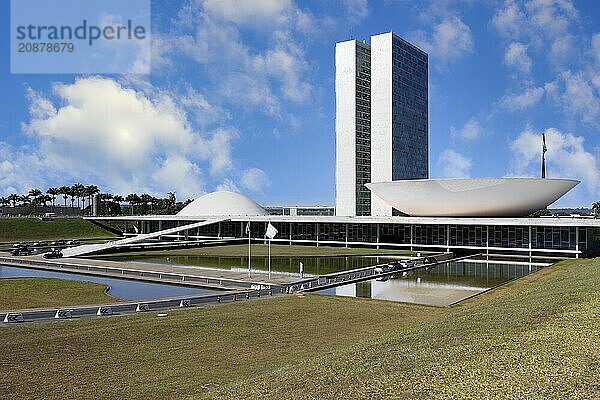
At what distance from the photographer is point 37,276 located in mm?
32375

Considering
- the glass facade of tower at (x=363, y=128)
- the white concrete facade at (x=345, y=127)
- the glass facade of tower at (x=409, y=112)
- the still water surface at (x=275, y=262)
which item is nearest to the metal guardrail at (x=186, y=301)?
the still water surface at (x=275, y=262)

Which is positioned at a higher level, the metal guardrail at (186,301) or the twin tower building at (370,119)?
the twin tower building at (370,119)

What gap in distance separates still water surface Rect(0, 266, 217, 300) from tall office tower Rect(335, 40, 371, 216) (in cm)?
4334

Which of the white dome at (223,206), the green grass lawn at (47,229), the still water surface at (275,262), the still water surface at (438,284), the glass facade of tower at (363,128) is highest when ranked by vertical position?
the glass facade of tower at (363,128)

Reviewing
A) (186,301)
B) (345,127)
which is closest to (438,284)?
(186,301)

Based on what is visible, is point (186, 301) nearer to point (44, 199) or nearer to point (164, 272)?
point (164, 272)

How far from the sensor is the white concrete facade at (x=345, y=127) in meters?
71.0

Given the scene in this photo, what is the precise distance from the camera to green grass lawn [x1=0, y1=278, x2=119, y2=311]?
2264 centimetres

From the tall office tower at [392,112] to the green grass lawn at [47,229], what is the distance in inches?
1510

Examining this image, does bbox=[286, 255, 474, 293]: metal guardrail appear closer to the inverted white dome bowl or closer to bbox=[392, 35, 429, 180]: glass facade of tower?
the inverted white dome bowl

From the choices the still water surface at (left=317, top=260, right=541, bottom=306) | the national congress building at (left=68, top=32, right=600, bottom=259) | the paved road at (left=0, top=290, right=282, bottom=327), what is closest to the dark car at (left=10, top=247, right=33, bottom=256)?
the national congress building at (left=68, top=32, right=600, bottom=259)

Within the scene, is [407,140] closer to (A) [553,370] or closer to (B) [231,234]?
(B) [231,234]

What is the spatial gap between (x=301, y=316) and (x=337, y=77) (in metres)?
57.4

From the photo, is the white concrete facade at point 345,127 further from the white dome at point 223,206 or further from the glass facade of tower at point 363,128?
the white dome at point 223,206
